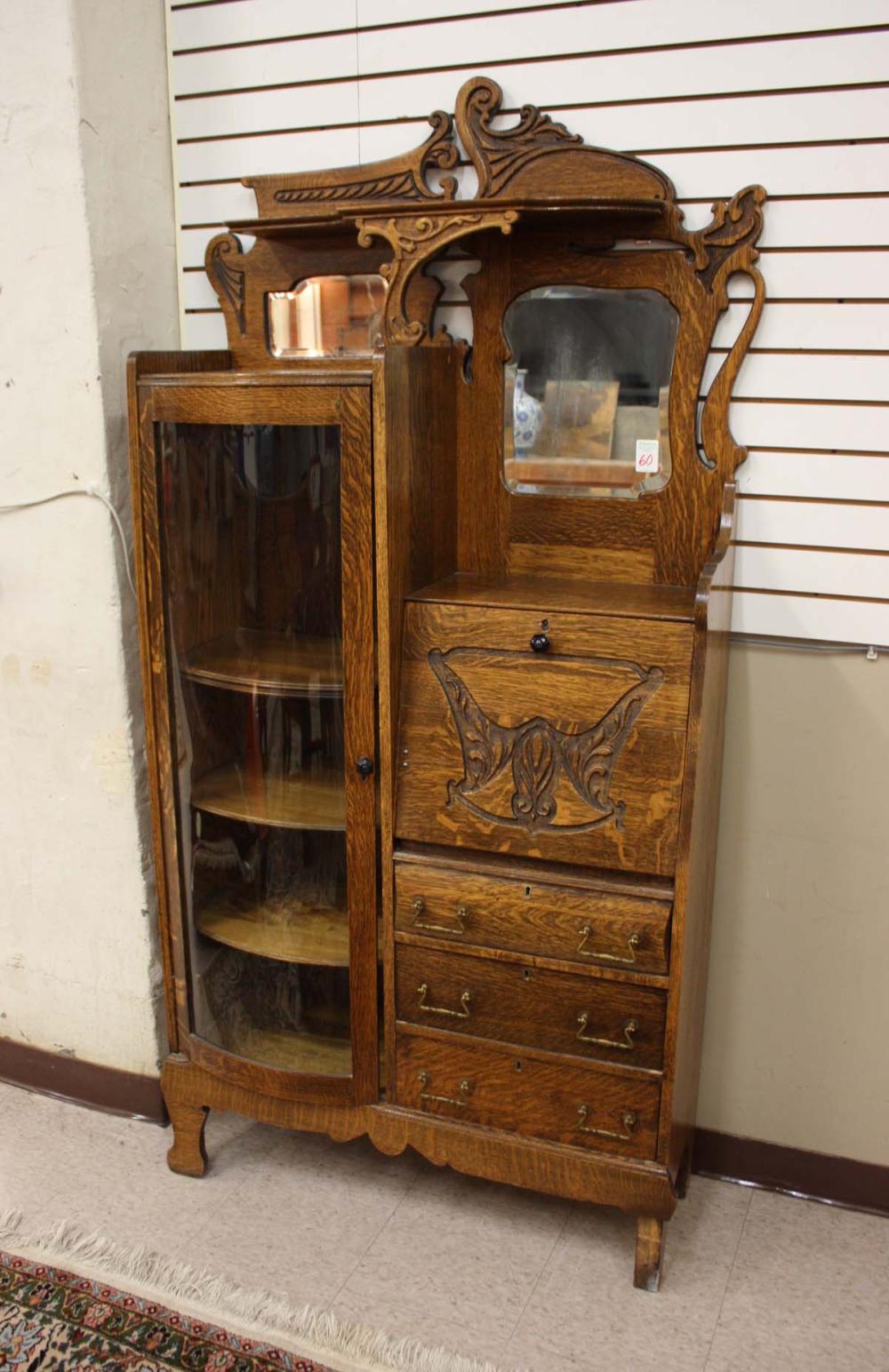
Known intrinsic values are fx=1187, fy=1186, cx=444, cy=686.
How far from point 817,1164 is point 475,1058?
0.83 metres

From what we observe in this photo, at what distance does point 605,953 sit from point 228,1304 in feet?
3.15

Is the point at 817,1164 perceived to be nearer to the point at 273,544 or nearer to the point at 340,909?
the point at 340,909

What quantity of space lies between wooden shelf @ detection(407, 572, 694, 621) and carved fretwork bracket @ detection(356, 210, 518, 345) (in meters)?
0.48

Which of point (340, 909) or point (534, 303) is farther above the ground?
point (534, 303)

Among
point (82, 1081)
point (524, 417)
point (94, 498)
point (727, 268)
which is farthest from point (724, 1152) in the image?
point (94, 498)

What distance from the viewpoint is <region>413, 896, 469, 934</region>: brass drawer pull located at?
214 centimetres

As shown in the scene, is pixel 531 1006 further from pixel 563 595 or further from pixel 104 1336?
pixel 104 1336

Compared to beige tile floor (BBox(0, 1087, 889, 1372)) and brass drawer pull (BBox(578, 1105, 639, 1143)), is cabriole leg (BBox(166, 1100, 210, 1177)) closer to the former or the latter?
beige tile floor (BBox(0, 1087, 889, 1372))

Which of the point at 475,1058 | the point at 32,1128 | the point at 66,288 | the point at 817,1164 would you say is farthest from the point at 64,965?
the point at 817,1164

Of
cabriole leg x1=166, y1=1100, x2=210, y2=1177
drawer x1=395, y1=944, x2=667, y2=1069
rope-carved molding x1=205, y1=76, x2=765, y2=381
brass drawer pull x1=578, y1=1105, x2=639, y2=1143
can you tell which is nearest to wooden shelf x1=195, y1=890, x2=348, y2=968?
drawer x1=395, y1=944, x2=667, y2=1069

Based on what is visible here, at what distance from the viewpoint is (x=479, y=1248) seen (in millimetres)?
2318

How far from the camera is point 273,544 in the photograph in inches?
84.4

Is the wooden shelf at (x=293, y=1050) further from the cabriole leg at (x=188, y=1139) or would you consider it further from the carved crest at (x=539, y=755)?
the carved crest at (x=539, y=755)

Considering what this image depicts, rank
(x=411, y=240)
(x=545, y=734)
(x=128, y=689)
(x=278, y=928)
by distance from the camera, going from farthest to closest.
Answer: (x=128, y=689) < (x=278, y=928) < (x=411, y=240) < (x=545, y=734)
